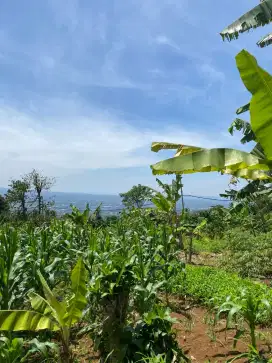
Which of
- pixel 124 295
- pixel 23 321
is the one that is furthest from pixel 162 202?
pixel 23 321

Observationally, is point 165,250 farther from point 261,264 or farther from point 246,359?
point 261,264

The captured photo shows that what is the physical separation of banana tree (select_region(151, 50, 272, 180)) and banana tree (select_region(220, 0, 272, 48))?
4942 millimetres

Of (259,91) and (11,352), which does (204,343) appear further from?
(259,91)

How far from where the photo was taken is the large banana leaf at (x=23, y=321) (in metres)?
3.24

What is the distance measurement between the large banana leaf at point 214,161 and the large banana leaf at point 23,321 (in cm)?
196

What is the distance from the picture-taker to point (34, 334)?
458cm

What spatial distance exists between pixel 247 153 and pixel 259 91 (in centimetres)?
71

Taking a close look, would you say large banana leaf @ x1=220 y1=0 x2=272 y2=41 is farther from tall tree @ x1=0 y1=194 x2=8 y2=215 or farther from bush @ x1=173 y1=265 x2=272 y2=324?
tall tree @ x1=0 y1=194 x2=8 y2=215

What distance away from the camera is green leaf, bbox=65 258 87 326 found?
343 cm

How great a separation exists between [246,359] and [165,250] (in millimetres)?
2395

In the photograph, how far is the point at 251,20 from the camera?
7602mm

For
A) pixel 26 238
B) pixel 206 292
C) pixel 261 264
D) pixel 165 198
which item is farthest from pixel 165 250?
pixel 165 198

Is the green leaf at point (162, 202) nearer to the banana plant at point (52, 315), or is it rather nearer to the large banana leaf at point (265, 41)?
the large banana leaf at point (265, 41)

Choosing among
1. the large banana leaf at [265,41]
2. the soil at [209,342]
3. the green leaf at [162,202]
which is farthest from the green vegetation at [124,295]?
the large banana leaf at [265,41]
